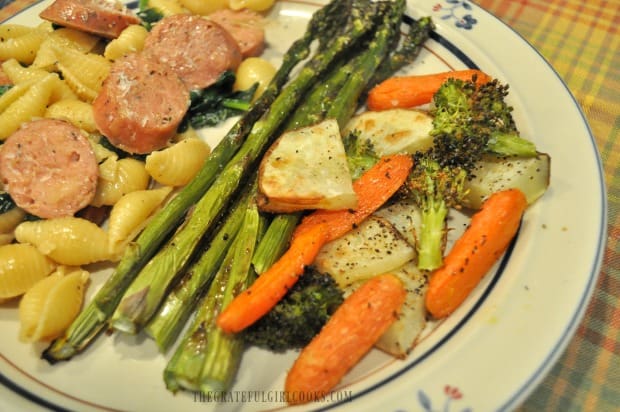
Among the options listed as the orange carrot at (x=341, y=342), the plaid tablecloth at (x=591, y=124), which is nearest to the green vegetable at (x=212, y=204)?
the orange carrot at (x=341, y=342)

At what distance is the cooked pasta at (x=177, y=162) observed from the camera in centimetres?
292

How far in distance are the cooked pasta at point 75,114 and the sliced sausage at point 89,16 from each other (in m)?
0.75

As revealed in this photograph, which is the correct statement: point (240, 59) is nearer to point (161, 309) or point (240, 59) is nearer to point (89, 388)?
point (161, 309)

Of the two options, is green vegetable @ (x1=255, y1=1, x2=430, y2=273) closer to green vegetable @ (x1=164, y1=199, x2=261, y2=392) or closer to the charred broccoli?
the charred broccoli

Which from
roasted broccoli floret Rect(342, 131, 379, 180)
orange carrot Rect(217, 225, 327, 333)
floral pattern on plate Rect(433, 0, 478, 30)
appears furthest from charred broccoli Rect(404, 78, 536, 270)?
floral pattern on plate Rect(433, 0, 478, 30)

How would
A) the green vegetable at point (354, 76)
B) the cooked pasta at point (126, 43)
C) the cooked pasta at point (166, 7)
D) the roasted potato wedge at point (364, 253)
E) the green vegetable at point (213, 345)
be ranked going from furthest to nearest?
the cooked pasta at point (166, 7)
the cooked pasta at point (126, 43)
the green vegetable at point (354, 76)
the roasted potato wedge at point (364, 253)
the green vegetable at point (213, 345)

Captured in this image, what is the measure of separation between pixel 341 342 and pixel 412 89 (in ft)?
5.80

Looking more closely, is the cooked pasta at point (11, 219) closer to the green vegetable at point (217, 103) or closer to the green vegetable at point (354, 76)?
the green vegetable at point (217, 103)

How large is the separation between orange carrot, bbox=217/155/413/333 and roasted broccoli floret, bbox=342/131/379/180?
8 cm

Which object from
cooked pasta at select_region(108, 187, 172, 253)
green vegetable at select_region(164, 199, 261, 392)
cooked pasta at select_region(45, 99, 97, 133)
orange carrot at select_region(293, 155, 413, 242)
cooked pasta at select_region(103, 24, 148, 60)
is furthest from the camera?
cooked pasta at select_region(103, 24, 148, 60)

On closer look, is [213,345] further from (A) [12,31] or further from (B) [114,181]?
(A) [12,31]

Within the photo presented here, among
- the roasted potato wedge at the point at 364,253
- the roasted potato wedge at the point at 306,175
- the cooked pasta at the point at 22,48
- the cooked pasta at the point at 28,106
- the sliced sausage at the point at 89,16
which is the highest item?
the sliced sausage at the point at 89,16

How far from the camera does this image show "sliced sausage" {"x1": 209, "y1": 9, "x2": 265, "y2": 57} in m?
3.81

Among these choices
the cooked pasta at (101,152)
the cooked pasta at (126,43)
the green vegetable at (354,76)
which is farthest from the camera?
the cooked pasta at (126,43)
